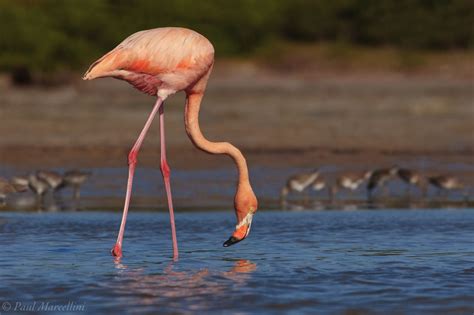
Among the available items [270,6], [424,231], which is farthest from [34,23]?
[424,231]

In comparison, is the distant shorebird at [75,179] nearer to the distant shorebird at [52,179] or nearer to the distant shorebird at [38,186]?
the distant shorebird at [52,179]

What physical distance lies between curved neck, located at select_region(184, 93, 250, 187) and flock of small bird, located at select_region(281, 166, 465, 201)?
475 centimetres

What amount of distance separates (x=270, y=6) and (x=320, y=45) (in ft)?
5.96

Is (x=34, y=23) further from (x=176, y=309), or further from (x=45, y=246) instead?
(x=176, y=309)

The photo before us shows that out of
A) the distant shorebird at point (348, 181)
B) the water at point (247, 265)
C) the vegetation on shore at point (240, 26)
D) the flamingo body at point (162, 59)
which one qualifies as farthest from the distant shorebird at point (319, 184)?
the vegetation on shore at point (240, 26)

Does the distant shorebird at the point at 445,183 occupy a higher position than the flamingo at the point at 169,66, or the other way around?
the flamingo at the point at 169,66

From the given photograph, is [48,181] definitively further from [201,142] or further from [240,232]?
[240,232]

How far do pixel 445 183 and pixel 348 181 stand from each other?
3.93ft

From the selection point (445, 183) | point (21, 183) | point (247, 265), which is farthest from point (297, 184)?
point (247, 265)

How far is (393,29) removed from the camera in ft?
118

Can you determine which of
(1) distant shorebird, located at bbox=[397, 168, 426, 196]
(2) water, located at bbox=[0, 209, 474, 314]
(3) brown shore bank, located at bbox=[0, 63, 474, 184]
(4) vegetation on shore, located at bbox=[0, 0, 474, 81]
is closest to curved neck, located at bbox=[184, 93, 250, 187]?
(2) water, located at bbox=[0, 209, 474, 314]

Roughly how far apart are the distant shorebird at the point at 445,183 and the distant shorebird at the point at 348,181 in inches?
34.0

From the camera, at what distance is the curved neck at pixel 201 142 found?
10141mm

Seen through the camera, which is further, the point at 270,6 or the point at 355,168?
the point at 270,6
